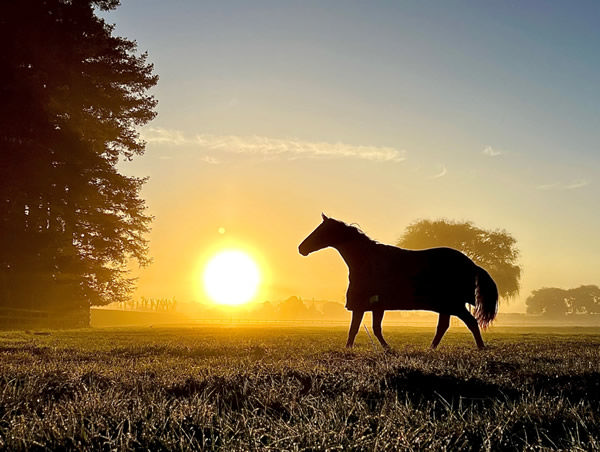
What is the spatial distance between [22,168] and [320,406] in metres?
22.4

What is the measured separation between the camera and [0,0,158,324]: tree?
2200 cm

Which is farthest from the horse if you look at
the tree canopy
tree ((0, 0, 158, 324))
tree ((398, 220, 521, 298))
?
the tree canopy

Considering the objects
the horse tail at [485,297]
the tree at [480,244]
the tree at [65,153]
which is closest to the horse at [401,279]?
the horse tail at [485,297]

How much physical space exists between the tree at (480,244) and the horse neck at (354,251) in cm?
5299

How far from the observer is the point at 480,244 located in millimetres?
60219

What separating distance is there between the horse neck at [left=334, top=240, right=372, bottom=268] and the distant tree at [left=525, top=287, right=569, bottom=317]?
7004 inches

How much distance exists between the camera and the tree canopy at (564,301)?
164500 millimetres

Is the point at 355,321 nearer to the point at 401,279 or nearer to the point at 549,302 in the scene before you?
the point at 401,279

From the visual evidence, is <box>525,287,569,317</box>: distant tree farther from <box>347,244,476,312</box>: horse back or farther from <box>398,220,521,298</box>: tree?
<box>347,244,476,312</box>: horse back

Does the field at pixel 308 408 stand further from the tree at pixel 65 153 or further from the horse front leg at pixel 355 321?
the tree at pixel 65 153

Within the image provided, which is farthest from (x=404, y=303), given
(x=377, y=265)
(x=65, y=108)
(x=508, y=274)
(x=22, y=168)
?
(x=508, y=274)

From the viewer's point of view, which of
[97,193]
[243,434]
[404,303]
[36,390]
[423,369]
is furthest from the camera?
[97,193]

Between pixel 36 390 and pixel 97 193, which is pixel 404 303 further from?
pixel 97 193

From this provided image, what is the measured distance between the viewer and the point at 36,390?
A: 375 centimetres
